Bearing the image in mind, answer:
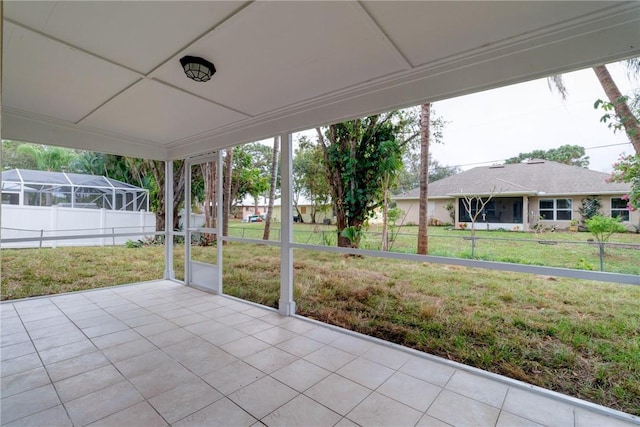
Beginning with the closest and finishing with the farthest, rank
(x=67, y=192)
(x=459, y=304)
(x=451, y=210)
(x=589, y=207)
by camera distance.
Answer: (x=589, y=207) → (x=459, y=304) → (x=451, y=210) → (x=67, y=192)

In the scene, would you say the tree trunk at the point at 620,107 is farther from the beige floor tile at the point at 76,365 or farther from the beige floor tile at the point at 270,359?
the beige floor tile at the point at 76,365

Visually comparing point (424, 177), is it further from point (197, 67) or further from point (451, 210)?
point (197, 67)

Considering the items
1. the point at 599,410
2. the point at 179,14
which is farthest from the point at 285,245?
the point at 599,410

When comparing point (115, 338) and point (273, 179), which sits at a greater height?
point (273, 179)

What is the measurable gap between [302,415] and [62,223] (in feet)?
24.7

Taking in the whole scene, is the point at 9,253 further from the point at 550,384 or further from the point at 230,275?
the point at 550,384

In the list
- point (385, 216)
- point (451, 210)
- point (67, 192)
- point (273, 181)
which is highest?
point (273, 181)

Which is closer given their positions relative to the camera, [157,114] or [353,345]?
[353,345]

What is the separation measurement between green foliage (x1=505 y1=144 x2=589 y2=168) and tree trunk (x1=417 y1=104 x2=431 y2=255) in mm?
1516

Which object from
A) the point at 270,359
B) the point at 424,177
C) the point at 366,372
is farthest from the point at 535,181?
the point at 270,359

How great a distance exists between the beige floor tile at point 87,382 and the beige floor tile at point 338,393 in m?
1.56

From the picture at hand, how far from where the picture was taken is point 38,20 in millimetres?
1973

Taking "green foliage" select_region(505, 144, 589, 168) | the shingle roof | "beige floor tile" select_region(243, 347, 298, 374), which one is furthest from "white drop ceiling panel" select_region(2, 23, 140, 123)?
"green foliage" select_region(505, 144, 589, 168)

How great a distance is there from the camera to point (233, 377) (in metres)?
2.42
